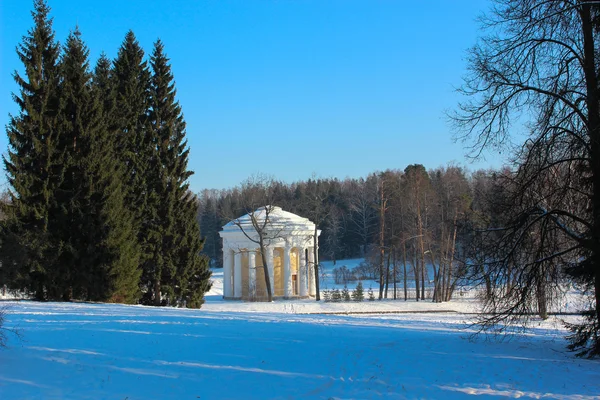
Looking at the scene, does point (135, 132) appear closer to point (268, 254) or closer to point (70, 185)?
point (70, 185)

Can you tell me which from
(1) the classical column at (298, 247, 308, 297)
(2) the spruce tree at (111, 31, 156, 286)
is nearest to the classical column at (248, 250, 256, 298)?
(1) the classical column at (298, 247, 308, 297)

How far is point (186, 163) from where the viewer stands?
123 ft

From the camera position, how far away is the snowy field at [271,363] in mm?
9852

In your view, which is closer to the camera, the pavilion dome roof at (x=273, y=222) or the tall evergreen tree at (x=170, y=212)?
the tall evergreen tree at (x=170, y=212)

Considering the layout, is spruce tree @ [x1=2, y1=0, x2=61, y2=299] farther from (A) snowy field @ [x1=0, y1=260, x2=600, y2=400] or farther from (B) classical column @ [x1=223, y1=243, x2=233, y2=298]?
(B) classical column @ [x1=223, y1=243, x2=233, y2=298]

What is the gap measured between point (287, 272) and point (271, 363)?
1449 inches

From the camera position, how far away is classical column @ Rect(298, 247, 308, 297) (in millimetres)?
48719

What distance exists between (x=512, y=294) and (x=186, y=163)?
92.3 feet

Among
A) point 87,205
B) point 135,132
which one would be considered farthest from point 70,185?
point 135,132

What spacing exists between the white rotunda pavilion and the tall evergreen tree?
9.47m

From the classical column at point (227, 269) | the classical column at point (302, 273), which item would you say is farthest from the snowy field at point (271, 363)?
the classical column at point (302, 273)

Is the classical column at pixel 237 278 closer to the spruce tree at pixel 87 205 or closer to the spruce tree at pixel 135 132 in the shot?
the spruce tree at pixel 135 132

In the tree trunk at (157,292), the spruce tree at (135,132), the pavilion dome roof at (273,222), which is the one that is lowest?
the tree trunk at (157,292)

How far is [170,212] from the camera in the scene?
118 feet
